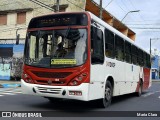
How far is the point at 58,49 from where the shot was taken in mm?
9812

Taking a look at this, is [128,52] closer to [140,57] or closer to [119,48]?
[119,48]

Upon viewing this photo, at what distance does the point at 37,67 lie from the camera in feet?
32.4

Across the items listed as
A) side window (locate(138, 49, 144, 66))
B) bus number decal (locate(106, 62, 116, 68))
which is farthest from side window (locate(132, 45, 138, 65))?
bus number decal (locate(106, 62, 116, 68))

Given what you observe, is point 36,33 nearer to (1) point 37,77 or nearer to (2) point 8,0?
(1) point 37,77

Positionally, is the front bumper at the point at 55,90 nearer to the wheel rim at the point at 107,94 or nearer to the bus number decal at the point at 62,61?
the bus number decal at the point at 62,61

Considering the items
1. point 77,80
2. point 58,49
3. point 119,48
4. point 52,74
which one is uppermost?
point 119,48

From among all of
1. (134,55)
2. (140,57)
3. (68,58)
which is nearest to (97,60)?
(68,58)

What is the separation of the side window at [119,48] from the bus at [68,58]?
1382 mm

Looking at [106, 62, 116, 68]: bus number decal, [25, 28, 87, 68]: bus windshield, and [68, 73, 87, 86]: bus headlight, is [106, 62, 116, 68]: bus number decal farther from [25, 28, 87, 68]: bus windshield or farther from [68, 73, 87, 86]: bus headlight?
[68, 73, 87, 86]: bus headlight

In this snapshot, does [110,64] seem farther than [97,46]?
Yes

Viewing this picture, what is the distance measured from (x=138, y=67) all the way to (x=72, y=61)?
28.0 feet

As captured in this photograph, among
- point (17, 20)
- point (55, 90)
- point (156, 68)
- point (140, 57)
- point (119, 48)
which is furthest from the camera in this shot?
point (156, 68)

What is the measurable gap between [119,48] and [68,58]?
13.4 feet

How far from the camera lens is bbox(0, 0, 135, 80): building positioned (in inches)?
1247
